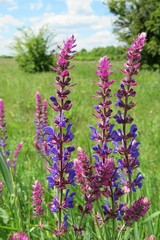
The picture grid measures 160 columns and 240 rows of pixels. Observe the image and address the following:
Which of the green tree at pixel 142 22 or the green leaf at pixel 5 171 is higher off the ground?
the green tree at pixel 142 22

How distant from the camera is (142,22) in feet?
83.4

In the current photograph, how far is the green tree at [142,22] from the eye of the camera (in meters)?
24.5

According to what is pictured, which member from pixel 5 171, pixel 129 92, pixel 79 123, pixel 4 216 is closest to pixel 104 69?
pixel 129 92

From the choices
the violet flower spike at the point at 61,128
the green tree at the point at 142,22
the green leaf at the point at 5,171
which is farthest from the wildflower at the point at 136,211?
the green tree at the point at 142,22

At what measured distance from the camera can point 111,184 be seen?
4.47ft

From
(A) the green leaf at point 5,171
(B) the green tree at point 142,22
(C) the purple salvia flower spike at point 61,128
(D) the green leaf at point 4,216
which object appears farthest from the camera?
(B) the green tree at point 142,22

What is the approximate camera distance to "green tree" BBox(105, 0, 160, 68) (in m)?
24.5

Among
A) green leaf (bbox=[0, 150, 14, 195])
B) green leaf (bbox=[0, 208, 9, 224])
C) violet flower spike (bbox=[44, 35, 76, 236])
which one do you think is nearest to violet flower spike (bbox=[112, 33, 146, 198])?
violet flower spike (bbox=[44, 35, 76, 236])

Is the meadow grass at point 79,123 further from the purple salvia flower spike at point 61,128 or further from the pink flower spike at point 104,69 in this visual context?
the pink flower spike at point 104,69

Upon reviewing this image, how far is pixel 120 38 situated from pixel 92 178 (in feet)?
84.1

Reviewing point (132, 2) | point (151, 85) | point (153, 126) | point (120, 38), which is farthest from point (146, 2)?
point (153, 126)

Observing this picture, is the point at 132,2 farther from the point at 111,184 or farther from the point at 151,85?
the point at 111,184

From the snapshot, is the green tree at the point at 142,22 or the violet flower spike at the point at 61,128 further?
the green tree at the point at 142,22

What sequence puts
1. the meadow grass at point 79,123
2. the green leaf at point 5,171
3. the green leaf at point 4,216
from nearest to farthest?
the green leaf at point 5,171 → the green leaf at point 4,216 → the meadow grass at point 79,123
